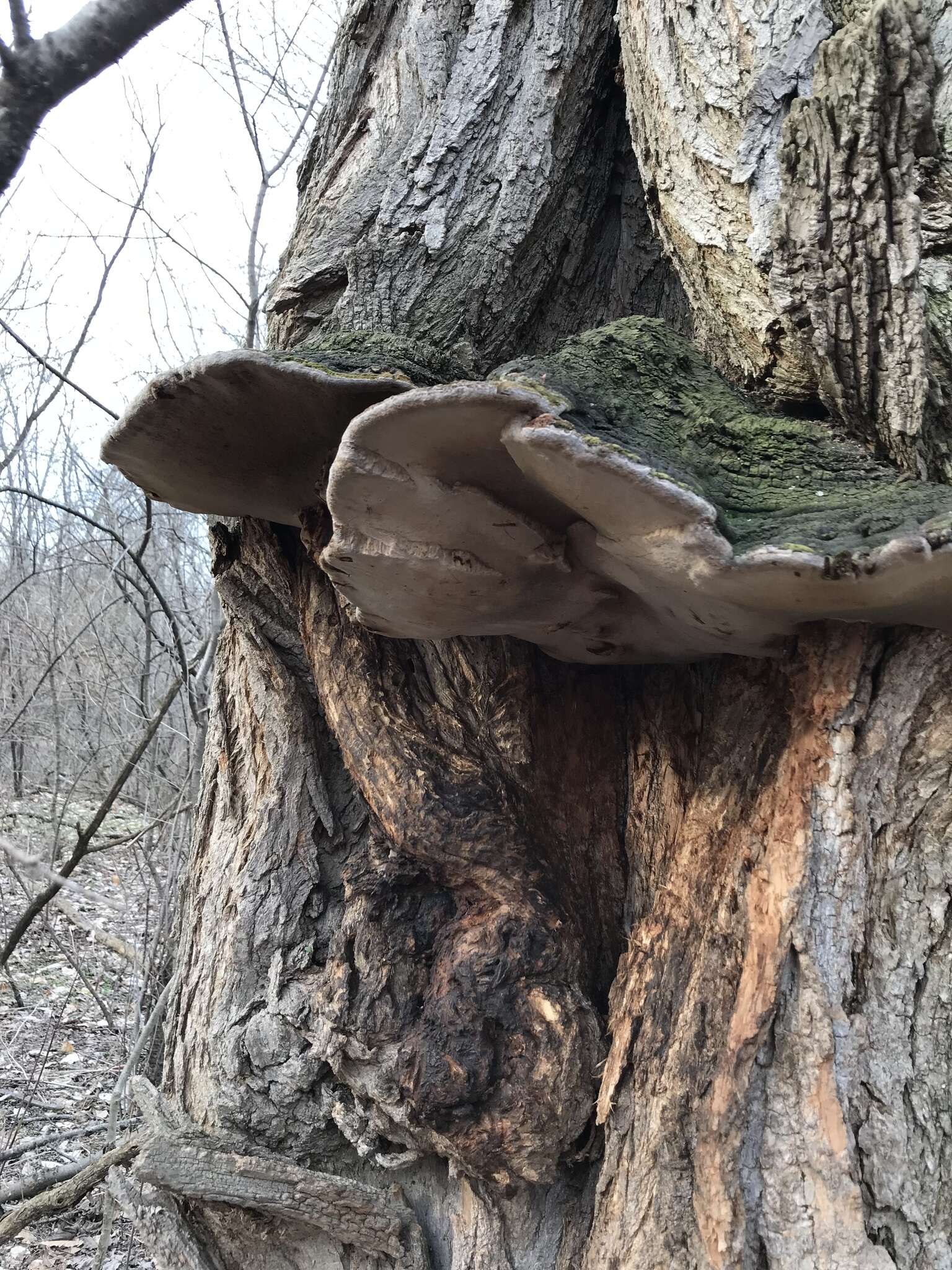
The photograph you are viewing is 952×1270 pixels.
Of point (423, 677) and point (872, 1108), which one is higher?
point (423, 677)

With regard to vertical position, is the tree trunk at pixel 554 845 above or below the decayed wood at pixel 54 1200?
above

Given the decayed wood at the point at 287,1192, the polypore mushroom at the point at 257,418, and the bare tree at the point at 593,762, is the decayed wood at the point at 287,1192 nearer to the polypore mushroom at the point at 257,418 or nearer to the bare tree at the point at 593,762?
the bare tree at the point at 593,762

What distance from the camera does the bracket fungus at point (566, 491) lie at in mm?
1138

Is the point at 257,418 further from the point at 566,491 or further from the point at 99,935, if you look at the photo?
the point at 99,935

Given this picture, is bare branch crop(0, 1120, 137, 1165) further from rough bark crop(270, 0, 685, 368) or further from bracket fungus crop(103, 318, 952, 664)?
rough bark crop(270, 0, 685, 368)

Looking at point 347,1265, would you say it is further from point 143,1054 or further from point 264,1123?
point 143,1054

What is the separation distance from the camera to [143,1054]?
3.53m

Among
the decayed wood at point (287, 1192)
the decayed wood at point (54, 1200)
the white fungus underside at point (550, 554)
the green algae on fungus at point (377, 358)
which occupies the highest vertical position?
the green algae on fungus at point (377, 358)

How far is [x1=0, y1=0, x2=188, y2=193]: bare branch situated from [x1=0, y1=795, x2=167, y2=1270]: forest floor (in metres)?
1.34

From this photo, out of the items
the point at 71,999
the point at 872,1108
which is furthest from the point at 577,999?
the point at 71,999

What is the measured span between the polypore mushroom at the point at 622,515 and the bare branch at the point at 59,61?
3.25 ft

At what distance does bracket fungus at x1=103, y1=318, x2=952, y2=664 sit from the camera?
3.73 ft

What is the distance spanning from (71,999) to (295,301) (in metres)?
5.21

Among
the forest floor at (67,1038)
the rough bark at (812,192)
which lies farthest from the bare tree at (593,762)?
the forest floor at (67,1038)
